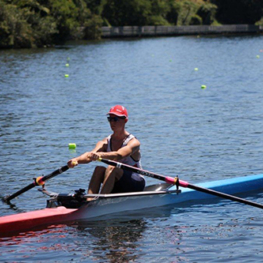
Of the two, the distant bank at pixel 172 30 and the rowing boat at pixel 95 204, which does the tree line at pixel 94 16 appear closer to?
the distant bank at pixel 172 30

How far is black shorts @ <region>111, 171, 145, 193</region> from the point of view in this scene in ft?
38.5

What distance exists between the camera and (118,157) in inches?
448

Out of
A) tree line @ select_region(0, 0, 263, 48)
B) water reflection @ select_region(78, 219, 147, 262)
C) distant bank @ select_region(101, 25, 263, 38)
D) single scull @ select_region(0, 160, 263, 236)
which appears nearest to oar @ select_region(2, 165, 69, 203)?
single scull @ select_region(0, 160, 263, 236)

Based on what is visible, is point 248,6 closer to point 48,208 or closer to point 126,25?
point 126,25

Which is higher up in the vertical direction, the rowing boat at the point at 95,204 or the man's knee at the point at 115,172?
the man's knee at the point at 115,172

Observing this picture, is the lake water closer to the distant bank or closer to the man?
the man

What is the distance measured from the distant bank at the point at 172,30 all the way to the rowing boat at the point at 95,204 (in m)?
78.1

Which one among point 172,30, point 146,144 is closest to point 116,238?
point 146,144

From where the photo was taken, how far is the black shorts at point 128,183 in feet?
38.5

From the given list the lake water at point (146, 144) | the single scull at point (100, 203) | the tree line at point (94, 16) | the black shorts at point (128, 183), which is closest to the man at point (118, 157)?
the black shorts at point (128, 183)

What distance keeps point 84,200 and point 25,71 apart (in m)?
31.1

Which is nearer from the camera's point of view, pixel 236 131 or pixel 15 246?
pixel 15 246

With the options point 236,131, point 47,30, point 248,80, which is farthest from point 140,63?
point 236,131

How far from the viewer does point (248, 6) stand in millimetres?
116000
